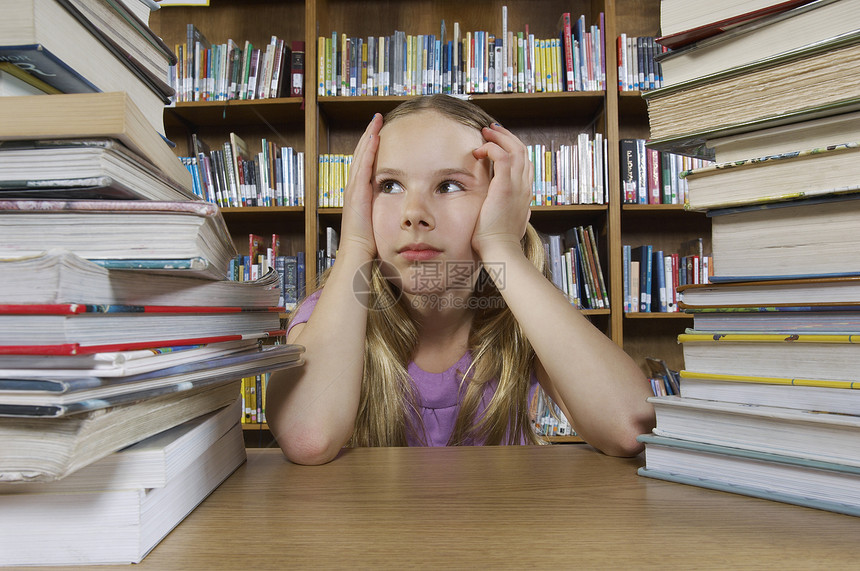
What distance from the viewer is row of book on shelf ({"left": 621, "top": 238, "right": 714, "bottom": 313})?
2170mm

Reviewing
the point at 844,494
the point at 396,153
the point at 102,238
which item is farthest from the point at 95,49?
the point at 844,494

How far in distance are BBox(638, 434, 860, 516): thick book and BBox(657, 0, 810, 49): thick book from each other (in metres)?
0.40

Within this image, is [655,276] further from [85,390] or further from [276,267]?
[85,390]

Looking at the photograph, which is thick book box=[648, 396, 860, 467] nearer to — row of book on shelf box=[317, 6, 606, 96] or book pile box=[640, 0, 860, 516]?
book pile box=[640, 0, 860, 516]

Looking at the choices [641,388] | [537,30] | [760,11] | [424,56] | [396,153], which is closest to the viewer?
[760,11]

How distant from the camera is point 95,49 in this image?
17.7 inches

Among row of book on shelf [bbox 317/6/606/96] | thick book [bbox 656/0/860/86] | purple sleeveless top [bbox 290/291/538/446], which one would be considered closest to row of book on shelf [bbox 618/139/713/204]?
row of book on shelf [bbox 317/6/606/96]

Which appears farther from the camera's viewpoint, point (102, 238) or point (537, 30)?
point (537, 30)

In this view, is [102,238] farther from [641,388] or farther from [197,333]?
[641,388]

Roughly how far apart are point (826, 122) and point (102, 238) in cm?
60

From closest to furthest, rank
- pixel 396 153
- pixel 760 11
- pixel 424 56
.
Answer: pixel 760 11, pixel 396 153, pixel 424 56

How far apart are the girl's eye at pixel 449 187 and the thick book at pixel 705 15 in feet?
1.21

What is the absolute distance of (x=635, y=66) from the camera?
2.14 metres

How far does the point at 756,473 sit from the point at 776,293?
0.16 meters
